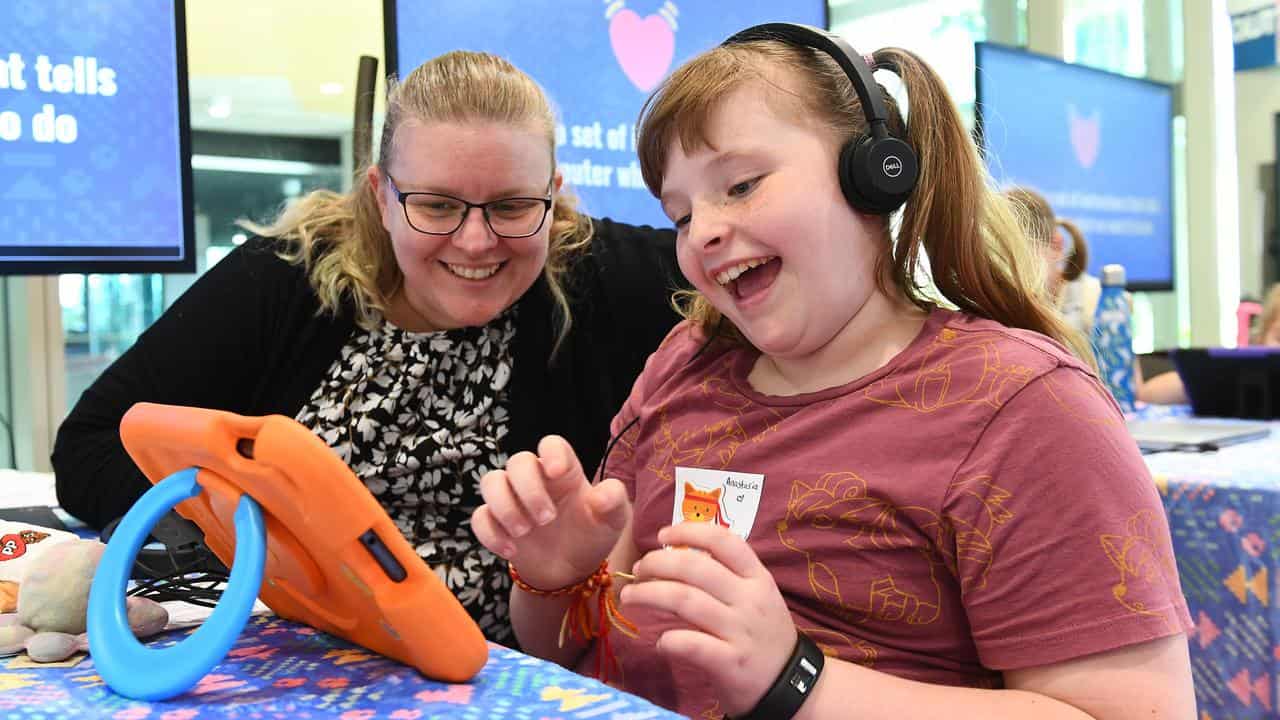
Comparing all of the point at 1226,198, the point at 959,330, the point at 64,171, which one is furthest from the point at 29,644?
the point at 1226,198

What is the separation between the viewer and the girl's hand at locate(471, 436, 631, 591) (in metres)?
0.78

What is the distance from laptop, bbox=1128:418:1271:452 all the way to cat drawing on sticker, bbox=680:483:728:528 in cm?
86

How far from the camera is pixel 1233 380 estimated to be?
78.3 inches

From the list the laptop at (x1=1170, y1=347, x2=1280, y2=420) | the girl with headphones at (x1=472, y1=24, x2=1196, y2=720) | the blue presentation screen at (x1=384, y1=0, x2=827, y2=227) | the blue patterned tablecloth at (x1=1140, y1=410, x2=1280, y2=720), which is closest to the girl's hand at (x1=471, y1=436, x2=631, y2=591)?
the girl with headphones at (x1=472, y1=24, x2=1196, y2=720)

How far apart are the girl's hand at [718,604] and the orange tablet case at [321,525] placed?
0.12 m

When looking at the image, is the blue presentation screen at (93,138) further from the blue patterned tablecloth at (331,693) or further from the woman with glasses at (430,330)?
the blue patterned tablecloth at (331,693)

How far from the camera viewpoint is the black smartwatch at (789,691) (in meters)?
0.69

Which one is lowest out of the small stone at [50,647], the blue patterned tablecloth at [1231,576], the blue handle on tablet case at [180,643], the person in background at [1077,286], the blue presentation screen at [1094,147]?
the blue patterned tablecloth at [1231,576]

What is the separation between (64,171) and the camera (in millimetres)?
1589

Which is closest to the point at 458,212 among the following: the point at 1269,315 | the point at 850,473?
the point at 850,473

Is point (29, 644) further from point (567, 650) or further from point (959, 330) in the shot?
point (959, 330)

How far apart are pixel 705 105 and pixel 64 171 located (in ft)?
3.79

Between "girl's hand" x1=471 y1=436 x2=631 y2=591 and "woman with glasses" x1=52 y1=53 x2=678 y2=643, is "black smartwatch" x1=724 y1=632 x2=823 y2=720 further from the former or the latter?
"woman with glasses" x1=52 y1=53 x2=678 y2=643

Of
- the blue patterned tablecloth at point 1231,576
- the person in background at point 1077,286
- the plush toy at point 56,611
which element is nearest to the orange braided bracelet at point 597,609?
the plush toy at point 56,611
